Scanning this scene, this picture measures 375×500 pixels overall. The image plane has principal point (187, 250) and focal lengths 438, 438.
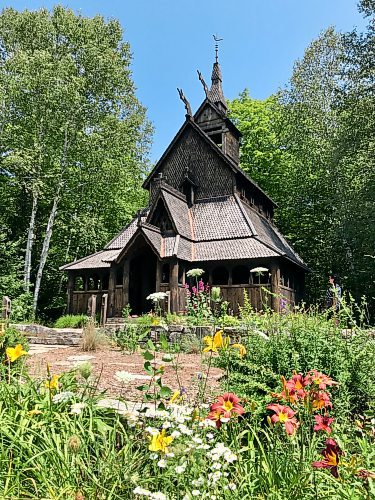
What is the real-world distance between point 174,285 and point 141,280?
3629mm

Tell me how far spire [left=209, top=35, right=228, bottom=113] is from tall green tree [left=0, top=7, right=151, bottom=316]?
5.53 m

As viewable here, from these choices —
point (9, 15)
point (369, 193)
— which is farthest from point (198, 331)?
point (9, 15)

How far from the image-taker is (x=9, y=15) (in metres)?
25.9

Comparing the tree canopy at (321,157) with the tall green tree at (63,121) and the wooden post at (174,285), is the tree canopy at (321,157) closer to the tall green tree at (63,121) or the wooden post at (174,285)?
the wooden post at (174,285)

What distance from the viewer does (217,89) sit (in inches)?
1030

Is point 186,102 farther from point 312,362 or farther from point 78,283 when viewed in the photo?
point 312,362

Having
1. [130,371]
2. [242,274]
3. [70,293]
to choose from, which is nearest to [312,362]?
[130,371]

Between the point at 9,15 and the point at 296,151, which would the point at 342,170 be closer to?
the point at 296,151

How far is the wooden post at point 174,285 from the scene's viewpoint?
1677 cm

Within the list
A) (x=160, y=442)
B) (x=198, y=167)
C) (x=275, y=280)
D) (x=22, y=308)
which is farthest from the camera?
(x=198, y=167)

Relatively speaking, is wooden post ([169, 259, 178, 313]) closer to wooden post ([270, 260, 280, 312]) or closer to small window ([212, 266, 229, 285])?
small window ([212, 266, 229, 285])

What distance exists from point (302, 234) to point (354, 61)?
1312 cm

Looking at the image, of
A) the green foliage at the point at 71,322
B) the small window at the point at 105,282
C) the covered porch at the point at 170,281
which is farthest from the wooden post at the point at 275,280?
the small window at the point at 105,282

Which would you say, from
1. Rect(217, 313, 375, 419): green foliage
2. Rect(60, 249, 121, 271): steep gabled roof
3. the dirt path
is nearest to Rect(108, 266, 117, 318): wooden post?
→ Rect(60, 249, 121, 271): steep gabled roof
